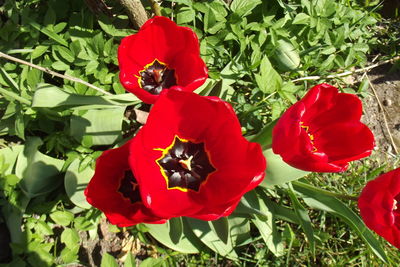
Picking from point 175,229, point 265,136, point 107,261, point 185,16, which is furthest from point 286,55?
point 107,261

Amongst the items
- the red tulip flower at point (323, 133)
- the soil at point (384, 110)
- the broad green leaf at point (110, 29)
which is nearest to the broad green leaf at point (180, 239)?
the red tulip flower at point (323, 133)

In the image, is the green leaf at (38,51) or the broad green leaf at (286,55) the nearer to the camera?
the green leaf at (38,51)

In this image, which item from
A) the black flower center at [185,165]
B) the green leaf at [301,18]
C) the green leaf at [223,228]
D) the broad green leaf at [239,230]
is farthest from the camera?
the green leaf at [301,18]

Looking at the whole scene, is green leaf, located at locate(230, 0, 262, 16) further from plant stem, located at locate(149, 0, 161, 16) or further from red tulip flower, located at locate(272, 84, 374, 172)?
red tulip flower, located at locate(272, 84, 374, 172)

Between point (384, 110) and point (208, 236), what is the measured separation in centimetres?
142

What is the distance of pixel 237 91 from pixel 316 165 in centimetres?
101

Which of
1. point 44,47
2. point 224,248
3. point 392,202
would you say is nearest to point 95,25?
point 44,47

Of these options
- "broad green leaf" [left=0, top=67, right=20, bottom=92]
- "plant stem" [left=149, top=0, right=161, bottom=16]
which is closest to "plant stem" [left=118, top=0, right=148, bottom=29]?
"plant stem" [left=149, top=0, right=161, bottom=16]

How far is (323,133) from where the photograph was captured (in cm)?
139

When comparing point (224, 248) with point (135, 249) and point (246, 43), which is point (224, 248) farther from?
point (246, 43)

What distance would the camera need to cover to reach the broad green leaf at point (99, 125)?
1.66 metres

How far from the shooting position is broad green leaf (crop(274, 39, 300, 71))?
6.46 feet

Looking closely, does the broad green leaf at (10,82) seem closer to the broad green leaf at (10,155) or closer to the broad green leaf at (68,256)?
the broad green leaf at (10,155)

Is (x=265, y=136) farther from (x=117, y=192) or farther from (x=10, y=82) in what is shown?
(x=10, y=82)
